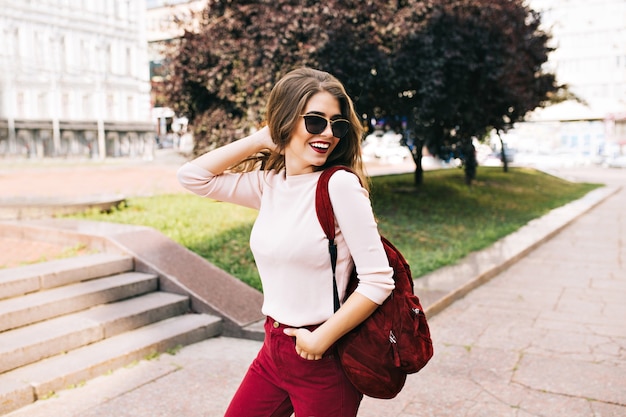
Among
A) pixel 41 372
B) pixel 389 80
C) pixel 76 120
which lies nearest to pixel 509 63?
pixel 389 80

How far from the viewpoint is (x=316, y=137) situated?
75.6 inches

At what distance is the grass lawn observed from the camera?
7414mm

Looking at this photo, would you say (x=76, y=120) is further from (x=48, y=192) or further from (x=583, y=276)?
(x=583, y=276)

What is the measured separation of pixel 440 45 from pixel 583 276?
15.7 ft

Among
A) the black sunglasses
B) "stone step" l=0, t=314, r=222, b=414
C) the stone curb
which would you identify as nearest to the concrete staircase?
"stone step" l=0, t=314, r=222, b=414

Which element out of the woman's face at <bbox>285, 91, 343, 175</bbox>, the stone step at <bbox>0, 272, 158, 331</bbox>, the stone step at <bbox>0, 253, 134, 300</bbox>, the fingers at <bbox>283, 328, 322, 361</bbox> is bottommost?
the stone step at <bbox>0, 272, 158, 331</bbox>

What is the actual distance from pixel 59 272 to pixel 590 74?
69159 mm

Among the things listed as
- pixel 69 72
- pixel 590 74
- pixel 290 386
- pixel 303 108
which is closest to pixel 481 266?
pixel 290 386

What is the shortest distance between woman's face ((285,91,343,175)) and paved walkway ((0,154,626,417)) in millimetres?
2290

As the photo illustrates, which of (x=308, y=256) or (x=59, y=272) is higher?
(x=308, y=256)

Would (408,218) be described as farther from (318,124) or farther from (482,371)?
(318,124)

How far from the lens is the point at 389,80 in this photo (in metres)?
10.6

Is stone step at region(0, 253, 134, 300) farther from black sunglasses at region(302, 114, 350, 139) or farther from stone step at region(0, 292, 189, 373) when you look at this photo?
black sunglasses at region(302, 114, 350, 139)

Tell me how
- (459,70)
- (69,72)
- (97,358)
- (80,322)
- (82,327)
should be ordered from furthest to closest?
(69,72)
(459,70)
(80,322)
(82,327)
(97,358)
